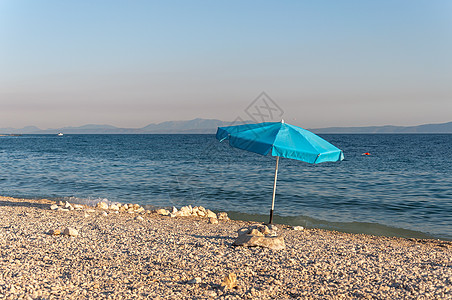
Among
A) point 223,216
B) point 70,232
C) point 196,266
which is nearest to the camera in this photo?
point 196,266

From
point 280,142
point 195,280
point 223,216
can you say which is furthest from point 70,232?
point 223,216

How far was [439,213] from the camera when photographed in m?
14.5

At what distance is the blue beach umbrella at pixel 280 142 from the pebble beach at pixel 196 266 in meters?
2.05

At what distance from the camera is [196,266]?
638cm

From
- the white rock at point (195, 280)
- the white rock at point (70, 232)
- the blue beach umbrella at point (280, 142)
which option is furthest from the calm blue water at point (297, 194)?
the white rock at point (195, 280)

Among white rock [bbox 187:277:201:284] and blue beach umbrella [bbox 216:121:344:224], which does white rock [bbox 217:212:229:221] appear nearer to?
blue beach umbrella [bbox 216:121:344:224]

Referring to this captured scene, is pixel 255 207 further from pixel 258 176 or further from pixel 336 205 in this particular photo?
pixel 258 176

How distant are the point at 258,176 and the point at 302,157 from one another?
59.2 ft

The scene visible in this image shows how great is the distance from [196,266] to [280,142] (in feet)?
10.9

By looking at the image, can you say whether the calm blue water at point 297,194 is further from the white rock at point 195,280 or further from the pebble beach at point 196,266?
the white rock at point 195,280

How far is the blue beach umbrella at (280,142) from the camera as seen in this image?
796 cm

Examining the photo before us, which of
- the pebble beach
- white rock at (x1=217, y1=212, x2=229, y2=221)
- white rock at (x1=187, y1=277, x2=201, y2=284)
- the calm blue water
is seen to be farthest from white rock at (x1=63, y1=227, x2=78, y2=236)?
the calm blue water

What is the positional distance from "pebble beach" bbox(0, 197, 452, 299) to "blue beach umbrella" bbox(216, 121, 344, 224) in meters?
2.05

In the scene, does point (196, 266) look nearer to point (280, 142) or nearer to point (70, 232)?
point (280, 142)
